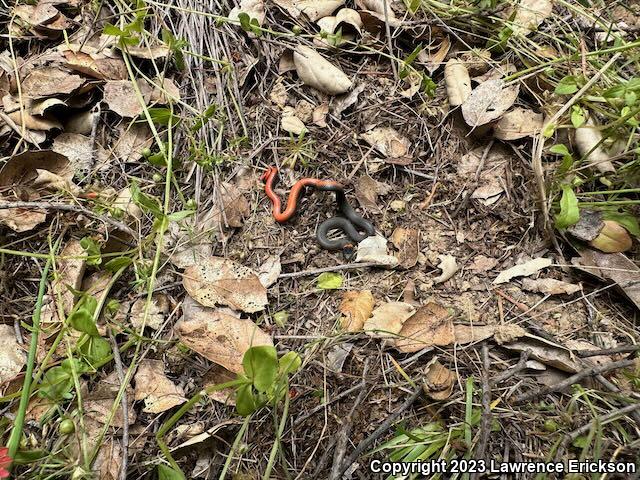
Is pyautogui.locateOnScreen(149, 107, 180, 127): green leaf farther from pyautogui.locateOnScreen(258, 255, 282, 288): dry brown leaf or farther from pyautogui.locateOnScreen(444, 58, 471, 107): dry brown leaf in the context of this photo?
pyautogui.locateOnScreen(444, 58, 471, 107): dry brown leaf

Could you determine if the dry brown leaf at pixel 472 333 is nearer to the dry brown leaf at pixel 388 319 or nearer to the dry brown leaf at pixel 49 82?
the dry brown leaf at pixel 388 319

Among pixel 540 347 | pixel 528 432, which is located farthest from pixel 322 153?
pixel 528 432

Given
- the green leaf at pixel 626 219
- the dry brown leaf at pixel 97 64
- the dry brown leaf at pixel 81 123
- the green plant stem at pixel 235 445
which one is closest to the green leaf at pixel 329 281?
the green plant stem at pixel 235 445

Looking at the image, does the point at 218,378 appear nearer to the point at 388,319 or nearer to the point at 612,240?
the point at 388,319

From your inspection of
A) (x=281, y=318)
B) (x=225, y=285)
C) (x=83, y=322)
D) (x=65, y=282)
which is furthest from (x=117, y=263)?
(x=281, y=318)

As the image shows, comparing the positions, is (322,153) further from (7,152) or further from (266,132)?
(7,152)

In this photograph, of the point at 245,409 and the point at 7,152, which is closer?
the point at 245,409

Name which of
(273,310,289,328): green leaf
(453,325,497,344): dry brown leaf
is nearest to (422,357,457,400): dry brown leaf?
(453,325,497,344): dry brown leaf
